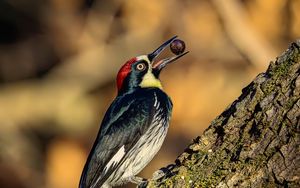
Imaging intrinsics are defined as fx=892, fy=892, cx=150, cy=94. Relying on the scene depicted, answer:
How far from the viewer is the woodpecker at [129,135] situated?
5.37 metres

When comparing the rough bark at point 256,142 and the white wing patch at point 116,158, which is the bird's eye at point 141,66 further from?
the rough bark at point 256,142

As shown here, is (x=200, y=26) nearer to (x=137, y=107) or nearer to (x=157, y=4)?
(x=157, y=4)

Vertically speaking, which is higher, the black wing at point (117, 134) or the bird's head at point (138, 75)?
the bird's head at point (138, 75)

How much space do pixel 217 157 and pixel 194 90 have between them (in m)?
6.40

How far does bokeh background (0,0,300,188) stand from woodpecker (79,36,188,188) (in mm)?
3621

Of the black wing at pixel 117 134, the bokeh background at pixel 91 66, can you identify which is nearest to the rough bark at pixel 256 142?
the black wing at pixel 117 134

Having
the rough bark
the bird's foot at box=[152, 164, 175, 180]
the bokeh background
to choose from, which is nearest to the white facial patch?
the bird's foot at box=[152, 164, 175, 180]

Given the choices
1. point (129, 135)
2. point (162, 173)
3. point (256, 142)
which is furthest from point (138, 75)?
point (256, 142)

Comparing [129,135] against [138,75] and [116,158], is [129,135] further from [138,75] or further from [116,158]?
[138,75]

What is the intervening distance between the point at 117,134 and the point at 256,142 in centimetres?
190

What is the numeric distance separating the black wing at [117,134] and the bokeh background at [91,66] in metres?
3.79

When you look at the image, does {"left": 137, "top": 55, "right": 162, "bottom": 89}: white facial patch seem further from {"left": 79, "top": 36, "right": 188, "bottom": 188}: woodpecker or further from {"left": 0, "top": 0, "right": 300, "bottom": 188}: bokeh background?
{"left": 0, "top": 0, "right": 300, "bottom": 188}: bokeh background

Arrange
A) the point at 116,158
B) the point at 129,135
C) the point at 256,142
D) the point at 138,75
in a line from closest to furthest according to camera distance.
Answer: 1. the point at 256,142
2. the point at 116,158
3. the point at 129,135
4. the point at 138,75

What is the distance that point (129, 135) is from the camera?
5.56 m
